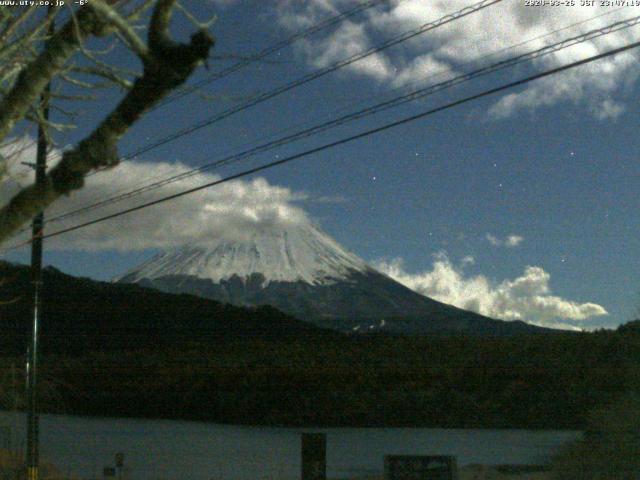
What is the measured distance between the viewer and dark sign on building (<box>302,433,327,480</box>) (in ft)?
45.3

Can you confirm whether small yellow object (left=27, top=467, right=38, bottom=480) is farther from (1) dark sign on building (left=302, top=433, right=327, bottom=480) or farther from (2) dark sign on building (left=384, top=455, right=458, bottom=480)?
(2) dark sign on building (left=384, top=455, right=458, bottom=480)

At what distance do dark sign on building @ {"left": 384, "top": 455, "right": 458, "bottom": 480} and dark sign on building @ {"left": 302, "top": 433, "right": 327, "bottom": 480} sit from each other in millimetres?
1476

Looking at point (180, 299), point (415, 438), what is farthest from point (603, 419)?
point (180, 299)

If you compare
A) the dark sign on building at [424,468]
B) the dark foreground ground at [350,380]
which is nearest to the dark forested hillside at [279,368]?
the dark foreground ground at [350,380]

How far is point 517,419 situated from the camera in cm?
1752

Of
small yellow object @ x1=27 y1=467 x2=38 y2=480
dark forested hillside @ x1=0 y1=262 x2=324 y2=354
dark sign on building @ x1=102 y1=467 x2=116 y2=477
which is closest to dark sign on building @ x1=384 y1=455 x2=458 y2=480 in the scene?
dark sign on building @ x1=102 y1=467 x2=116 y2=477

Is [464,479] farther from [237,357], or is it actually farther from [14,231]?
[14,231]

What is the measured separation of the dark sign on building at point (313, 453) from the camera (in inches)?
544

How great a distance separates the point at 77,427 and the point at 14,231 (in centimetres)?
1929

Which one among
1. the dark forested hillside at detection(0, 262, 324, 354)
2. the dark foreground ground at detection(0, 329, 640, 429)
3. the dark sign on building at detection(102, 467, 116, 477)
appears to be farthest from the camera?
the dark forested hillside at detection(0, 262, 324, 354)

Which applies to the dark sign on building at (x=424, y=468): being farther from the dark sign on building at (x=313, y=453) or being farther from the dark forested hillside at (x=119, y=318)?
the dark forested hillside at (x=119, y=318)

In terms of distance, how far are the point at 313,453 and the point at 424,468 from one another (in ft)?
6.61

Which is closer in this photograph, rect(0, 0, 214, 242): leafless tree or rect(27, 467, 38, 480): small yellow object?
rect(0, 0, 214, 242): leafless tree

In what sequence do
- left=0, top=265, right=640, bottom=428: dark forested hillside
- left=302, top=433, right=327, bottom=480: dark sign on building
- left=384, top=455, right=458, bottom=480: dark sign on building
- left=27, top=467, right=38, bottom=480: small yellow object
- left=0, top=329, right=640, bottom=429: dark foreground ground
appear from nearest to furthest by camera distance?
left=384, top=455, right=458, bottom=480: dark sign on building → left=302, top=433, right=327, bottom=480: dark sign on building → left=27, top=467, right=38, bottom=480: small yellow object → left=0, top=329, right=640, bottom=429: dark foreground ground → left=0, top=265, right=640, bottom=428: dark forested hillside
